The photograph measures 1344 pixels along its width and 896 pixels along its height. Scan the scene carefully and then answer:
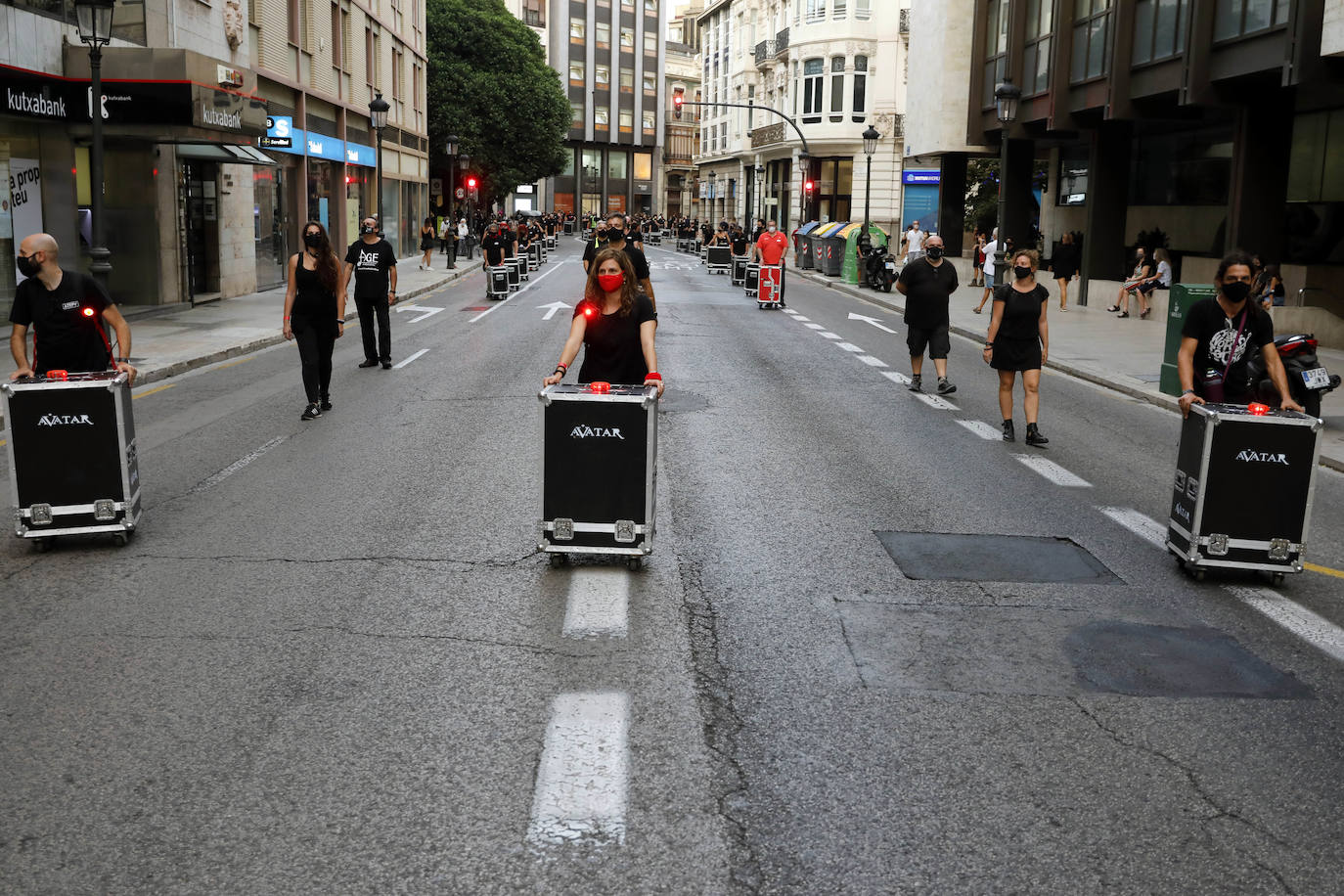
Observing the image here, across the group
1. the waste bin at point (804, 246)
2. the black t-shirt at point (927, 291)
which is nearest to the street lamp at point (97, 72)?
the black t-shirt at point (927, 291)

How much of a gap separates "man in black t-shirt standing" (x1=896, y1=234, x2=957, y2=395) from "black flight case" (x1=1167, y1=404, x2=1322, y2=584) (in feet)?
24.5

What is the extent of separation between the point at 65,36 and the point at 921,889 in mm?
20452

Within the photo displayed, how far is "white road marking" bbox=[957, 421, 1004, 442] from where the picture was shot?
11844 mm

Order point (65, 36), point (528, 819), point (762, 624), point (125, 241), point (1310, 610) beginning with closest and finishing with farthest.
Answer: point (528, 819)
point (762, 624)
point (1310, 610)
point (65, 36)
point (125, 241)

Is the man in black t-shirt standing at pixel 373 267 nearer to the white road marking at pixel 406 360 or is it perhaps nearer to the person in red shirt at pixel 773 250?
the white road marking at pixel 406 360

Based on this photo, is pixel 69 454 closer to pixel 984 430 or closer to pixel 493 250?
pixel 984 430

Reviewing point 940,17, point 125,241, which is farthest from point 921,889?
point 940,17

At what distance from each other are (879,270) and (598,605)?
29.8 metres

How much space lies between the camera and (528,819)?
404cm

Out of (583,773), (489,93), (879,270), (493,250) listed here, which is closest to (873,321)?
(493,250)

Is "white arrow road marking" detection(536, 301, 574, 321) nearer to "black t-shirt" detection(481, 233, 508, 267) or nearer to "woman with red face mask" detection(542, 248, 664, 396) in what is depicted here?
"black t-shirt" detection(481, 233, 508, 267)

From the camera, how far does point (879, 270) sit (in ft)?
115

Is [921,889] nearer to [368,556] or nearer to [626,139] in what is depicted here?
[368,556]

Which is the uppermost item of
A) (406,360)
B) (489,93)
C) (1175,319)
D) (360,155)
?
(489,93)
